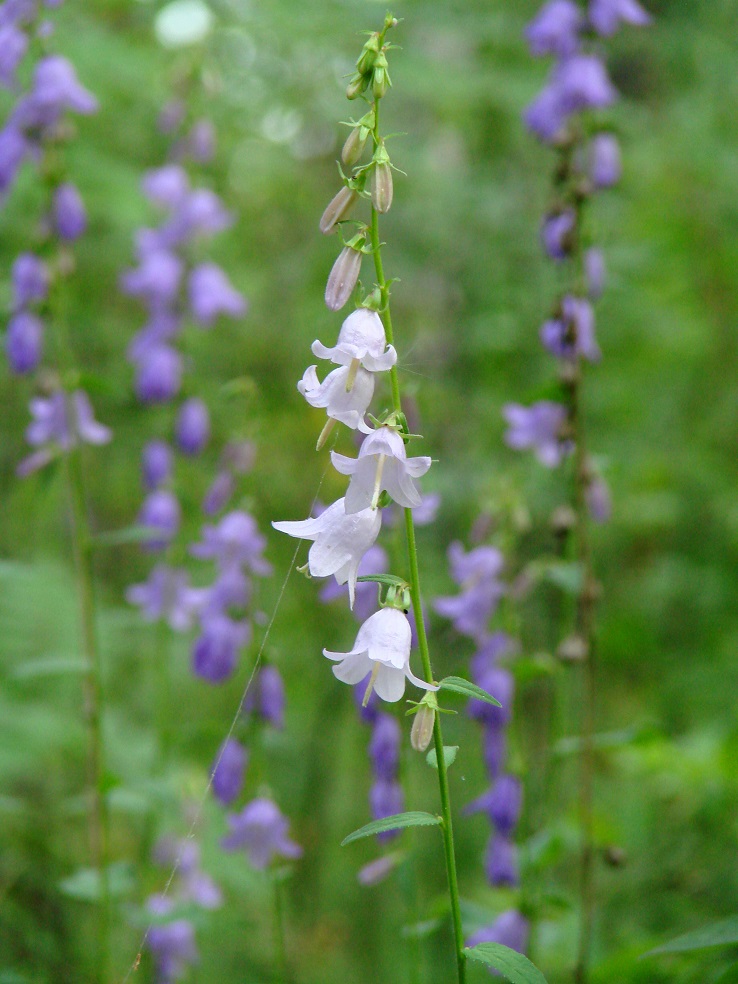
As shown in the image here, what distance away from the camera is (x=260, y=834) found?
215cm

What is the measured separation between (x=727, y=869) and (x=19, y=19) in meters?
3.07

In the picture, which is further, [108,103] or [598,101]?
[108,103]

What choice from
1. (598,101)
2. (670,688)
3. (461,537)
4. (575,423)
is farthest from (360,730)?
(598,101)

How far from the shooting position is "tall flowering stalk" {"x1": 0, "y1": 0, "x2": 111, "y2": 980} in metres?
2.28

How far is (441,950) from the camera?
3.56 m

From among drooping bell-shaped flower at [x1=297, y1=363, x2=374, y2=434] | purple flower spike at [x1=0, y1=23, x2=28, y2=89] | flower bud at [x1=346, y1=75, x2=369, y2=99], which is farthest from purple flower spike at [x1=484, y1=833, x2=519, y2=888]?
purple flower spike at [x1=0, y1=23, x2=28, y2=89]

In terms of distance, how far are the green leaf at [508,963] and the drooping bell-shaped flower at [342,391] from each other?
0.72m

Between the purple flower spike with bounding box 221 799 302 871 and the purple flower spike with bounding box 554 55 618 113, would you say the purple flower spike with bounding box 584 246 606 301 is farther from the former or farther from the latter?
the purple flower spike with bounding box 221 799 302 871

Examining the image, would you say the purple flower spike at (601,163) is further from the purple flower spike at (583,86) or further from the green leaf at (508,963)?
the green leaf at (508,963)

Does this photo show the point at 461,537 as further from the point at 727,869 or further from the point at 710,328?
the point at 727,869

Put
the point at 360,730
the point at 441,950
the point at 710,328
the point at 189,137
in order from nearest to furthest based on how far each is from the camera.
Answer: the point at 189,137 → the point at 441,950 → the point at 360,730 → the point at 710,328

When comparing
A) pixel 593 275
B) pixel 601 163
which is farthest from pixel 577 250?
pixel 601 163

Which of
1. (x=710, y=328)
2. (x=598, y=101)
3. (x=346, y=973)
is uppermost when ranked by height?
(x=710, y=328)

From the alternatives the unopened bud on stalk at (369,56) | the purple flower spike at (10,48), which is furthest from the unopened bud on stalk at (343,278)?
the purple flower spike at (10,48)
